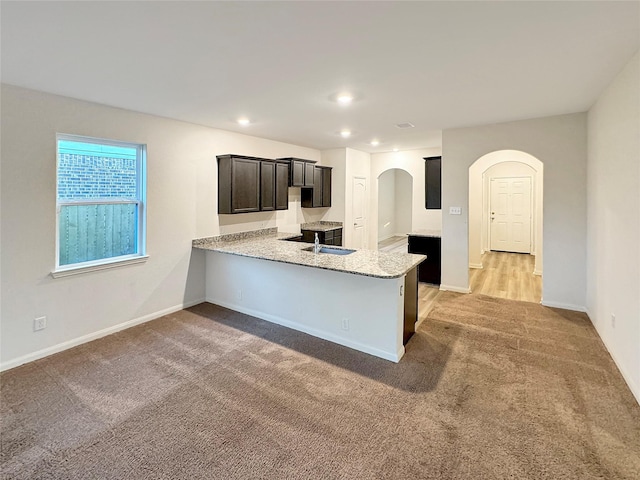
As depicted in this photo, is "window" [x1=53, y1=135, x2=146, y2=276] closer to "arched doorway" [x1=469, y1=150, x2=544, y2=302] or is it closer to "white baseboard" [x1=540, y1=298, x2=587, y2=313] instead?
"white baseboard" [x1=540, y1=298, x2=587, y2=313]

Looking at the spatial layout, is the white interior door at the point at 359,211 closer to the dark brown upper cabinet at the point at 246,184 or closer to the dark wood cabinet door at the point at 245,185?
the dark brown upper cabinet at the point at 246,184

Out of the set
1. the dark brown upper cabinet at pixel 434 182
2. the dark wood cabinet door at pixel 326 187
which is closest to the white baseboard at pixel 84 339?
the dark wood cabinet door at pixel 326 187

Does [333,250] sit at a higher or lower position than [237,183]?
lower

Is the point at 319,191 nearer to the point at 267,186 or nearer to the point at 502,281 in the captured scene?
the point at 267,186

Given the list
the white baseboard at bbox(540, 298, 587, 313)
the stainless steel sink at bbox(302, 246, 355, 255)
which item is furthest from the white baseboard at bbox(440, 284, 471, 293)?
the stainless steel sink at bbox(302, 246, 355, 255)

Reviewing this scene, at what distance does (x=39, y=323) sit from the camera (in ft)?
10.6

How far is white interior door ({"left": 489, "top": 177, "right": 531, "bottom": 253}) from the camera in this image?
8.65 meters

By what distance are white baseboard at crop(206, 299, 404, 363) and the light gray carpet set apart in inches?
3.4

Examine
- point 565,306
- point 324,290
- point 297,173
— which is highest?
point 297,173

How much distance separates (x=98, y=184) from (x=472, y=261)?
6821 mm

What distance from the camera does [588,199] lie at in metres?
4.13

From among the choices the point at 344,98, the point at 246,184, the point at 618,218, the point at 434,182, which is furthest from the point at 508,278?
the point at 246,184

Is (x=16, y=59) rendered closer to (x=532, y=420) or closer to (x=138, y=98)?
(x=138, y=98)

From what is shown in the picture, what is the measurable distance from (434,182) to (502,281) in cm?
218
